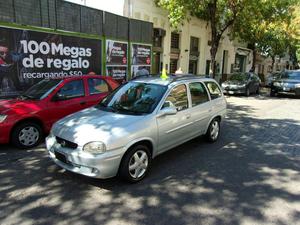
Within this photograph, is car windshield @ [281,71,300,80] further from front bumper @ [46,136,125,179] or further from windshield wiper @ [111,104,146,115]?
front bumper @ [46,136,125,179]

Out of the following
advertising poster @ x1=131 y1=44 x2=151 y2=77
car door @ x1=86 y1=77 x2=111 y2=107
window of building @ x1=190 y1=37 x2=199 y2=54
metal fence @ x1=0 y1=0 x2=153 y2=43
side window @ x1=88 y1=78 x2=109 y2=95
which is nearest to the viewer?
car door @ x1=86 y1=77 x2=111 y2=107

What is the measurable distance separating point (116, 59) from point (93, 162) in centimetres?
988

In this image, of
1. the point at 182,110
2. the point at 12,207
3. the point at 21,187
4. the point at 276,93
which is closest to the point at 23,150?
the point at 21,187

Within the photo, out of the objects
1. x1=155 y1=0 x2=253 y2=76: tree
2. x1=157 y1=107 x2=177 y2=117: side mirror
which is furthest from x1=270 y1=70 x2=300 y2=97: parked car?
x1=157 y1=107 x2=177 y2=117: side mirror

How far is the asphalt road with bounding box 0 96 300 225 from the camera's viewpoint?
3.43m

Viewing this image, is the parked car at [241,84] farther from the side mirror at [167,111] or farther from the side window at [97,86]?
the side mirror at [167,111]

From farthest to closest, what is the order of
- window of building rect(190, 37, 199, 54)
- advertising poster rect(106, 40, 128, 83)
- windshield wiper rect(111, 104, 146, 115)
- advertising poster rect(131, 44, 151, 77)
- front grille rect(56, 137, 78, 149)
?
window of building rect(190, 37, 199, 54) < advertising poster rect(131, 44, 151, 77) < advertising poster rect(106, 40, 128, 83) < windshield wiper rect(111, 104, 146, 115) < front grille rect(56, 137, 78, 149)

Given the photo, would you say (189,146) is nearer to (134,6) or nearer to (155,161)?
(155,161)

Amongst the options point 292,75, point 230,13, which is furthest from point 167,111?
point 292,75

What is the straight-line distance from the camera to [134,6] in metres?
14.9

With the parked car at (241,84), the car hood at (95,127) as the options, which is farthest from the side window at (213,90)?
the parked car at (241,84)

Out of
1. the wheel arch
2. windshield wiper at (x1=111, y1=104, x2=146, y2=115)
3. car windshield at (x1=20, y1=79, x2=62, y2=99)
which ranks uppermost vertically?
car windshield at (x1=20, y1=79, x2=62, y2=99)

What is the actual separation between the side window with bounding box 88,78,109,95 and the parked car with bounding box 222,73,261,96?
10986mm

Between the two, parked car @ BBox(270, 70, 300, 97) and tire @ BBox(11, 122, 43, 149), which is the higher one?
parked car @ BBox(270, 70, 300, 97)
